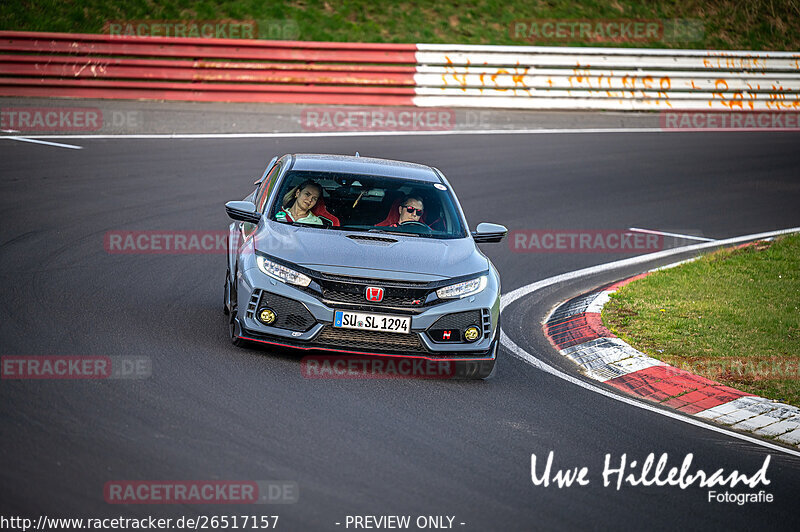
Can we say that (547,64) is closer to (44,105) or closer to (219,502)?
(44,105)

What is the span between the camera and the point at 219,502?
5.38m

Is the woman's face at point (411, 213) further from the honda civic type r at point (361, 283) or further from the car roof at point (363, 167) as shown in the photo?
the car roof at point (363, 167)

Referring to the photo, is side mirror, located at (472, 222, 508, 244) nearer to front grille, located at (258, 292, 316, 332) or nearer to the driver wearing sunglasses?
the driver wearing sunglasses

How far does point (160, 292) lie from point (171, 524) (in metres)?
5.20

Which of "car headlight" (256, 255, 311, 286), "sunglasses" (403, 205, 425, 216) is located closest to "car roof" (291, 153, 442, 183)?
"sunglasses" (403, 205, 425, 216)

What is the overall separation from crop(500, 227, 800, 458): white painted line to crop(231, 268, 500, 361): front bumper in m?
1.07

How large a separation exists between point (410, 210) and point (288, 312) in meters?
1.83

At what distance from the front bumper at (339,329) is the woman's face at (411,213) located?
1.29 m

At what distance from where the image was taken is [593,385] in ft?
28.1

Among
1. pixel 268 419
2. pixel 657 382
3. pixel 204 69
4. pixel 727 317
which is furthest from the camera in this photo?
pixel 204 69

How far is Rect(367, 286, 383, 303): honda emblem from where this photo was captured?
7750mm

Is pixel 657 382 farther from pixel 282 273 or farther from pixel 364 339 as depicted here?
pixel 282 273

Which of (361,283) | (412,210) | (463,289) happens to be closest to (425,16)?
(412,210)

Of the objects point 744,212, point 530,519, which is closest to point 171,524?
point 530,519
